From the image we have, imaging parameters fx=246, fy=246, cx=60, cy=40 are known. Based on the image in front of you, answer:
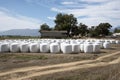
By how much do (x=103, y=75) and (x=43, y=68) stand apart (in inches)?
161

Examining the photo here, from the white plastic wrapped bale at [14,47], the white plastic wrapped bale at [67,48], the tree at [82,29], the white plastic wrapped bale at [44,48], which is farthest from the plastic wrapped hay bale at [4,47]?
the tree at [82,29]

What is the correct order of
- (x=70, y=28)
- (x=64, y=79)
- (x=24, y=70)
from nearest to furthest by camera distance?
(x=64, y=79)
(x=24, y=70)
(x=70, y=28)

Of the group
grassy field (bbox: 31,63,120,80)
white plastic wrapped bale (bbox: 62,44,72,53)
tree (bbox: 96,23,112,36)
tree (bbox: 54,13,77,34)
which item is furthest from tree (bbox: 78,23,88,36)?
grassy field (bbox: 31,63,120,80)

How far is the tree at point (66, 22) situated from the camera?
9600cm

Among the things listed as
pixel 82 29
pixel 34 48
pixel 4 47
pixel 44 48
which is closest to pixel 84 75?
pixel 44 48

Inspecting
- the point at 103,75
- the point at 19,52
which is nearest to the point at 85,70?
the point at 103,75

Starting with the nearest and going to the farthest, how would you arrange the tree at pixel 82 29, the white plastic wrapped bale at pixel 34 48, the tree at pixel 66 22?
the white plastic wrapped bale at pixel 34 48
the tree at pixel 66 22
the tree at pixel 82 29

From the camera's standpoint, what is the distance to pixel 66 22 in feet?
319

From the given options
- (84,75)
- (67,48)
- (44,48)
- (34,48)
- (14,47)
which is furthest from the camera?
(14,47)

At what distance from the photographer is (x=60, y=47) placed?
26.4 metres

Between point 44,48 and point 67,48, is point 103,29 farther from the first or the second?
point 67,48

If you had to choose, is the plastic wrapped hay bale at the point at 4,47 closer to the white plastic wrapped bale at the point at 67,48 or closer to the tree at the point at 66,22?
the white plastic wrapped bale at the point at 67,48

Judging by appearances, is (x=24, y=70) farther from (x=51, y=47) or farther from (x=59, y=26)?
(x=59, y=26)

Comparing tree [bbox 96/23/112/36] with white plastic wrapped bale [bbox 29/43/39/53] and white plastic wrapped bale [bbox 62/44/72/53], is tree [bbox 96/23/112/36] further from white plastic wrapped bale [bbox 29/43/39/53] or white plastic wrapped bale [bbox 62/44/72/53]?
white plastic wrapped bale [bbox 62/44/72/53]
